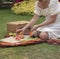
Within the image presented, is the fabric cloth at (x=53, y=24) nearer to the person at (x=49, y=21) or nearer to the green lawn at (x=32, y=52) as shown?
the person at (x=49, y=21)

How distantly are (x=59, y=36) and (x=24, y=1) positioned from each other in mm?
6503

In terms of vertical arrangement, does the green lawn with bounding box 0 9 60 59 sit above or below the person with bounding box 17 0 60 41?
below

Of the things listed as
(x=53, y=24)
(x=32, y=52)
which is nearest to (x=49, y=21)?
(x=53, y=24)

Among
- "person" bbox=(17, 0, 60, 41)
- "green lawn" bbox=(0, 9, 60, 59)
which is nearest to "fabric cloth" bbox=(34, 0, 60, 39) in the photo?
"person" bbox=(17, 0, 60, 41)

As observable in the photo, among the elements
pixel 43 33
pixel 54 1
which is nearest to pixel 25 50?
pixel 43 33

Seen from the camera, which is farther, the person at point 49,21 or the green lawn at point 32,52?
the person at point 49,21

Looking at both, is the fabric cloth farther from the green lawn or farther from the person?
the green lawn

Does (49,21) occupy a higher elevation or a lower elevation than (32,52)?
higher

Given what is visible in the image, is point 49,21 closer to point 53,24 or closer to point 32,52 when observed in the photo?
point 53,24

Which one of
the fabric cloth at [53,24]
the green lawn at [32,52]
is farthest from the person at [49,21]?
the green lawn at [32,52]

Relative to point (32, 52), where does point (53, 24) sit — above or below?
above

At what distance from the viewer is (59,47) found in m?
3.95

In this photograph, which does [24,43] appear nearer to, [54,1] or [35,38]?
[35,38]

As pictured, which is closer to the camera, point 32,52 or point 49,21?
point 32,52
